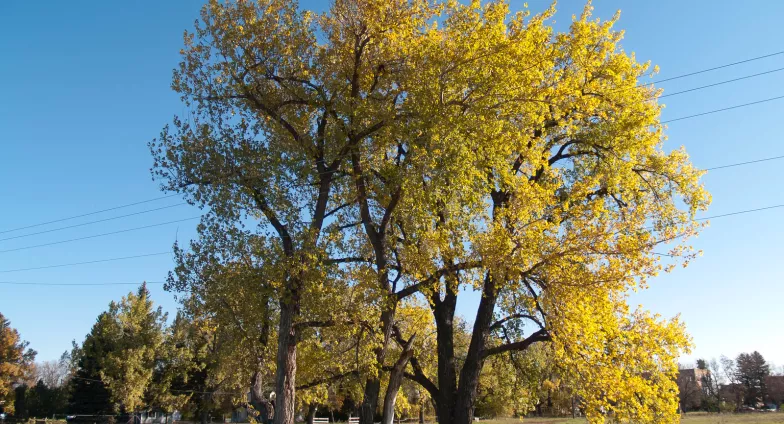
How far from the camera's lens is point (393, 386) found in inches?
607

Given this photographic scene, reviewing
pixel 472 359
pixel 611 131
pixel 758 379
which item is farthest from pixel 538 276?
pixel 758 379

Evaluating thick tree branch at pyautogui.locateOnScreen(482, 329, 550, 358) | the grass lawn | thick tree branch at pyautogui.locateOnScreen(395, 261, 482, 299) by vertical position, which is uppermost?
thick tree branch at pyautogui.locateOnScreen(395, 261, 482, 299)

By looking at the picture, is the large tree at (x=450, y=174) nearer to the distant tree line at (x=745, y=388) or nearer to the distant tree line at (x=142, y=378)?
the distant tree line at (x=142, y=378)

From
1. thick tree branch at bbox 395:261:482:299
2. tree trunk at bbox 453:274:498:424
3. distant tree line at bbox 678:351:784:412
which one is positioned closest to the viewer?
thick tree branch at bbox 395:261:482:299

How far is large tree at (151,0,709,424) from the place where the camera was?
12.5 meters

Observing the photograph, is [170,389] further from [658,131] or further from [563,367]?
[658,131]

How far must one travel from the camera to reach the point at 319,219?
535 inches

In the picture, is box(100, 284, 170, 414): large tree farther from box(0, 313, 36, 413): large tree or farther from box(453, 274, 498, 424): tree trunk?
box(453, 274, 498, 424): tree trunk

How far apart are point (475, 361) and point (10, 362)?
5352 cm

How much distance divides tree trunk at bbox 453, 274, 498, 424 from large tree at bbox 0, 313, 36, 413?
49581 millimetres

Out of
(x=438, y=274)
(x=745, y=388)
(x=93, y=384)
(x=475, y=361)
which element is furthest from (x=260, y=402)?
(x=745, y=388)

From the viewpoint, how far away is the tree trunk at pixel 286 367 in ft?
40.7

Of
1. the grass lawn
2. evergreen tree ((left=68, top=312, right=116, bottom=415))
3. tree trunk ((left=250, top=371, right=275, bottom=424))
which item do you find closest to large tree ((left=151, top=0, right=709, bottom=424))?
tree trunk ((left=250, top=371, right=275, bottom=424))

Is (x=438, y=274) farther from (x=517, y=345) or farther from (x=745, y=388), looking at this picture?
(x=745, y=388)
